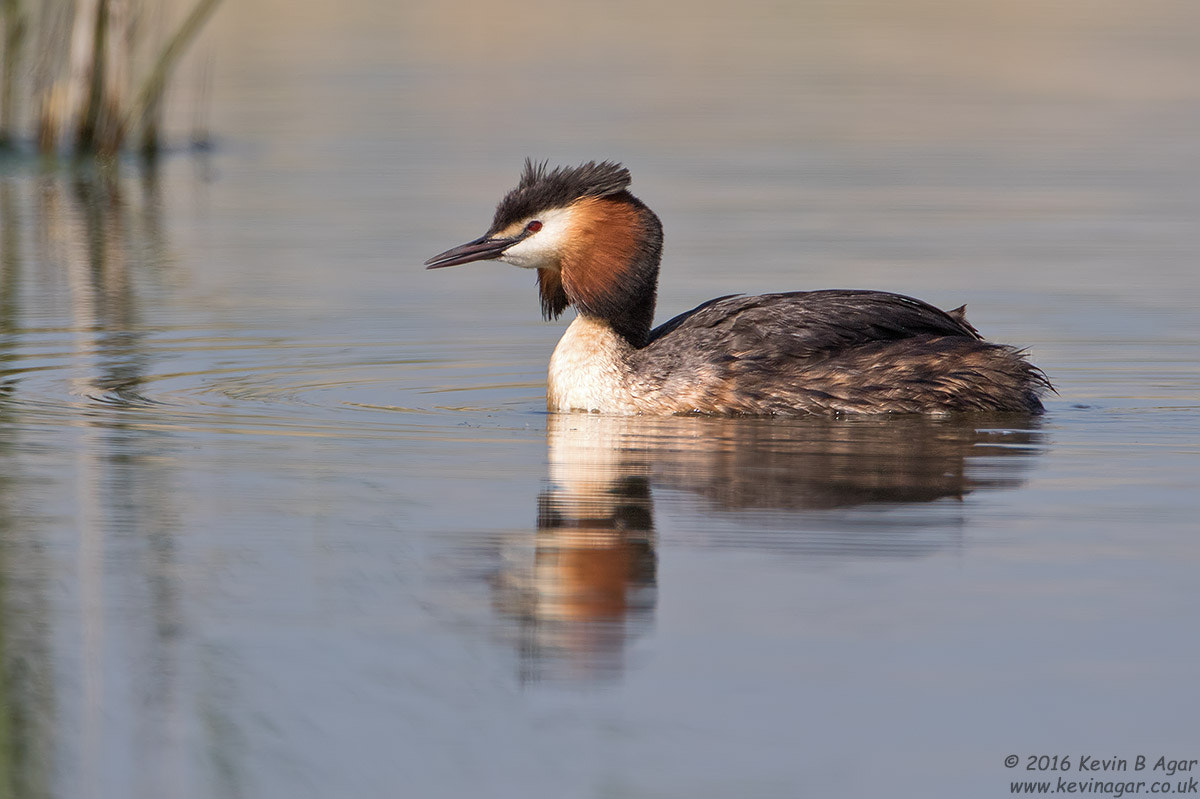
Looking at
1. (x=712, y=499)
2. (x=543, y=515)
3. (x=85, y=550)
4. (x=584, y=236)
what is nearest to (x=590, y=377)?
(x=584, y=236)

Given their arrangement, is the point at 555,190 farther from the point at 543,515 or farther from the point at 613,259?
the point at 543,515

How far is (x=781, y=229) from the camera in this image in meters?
15.4

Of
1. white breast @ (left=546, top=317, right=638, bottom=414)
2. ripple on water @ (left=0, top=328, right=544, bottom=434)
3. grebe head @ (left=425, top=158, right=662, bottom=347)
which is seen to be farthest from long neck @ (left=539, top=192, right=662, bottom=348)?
ripple on water @ (left=0, top=328, right=544, bottom=434)

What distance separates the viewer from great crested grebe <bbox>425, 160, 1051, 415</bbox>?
941 cm

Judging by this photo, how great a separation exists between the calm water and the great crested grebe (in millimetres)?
216

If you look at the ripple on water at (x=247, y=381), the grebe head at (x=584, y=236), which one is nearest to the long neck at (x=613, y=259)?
the grebe head at (x=584, y=236)

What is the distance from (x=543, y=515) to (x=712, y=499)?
64 centimetres

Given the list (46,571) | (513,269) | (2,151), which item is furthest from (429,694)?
(2,151)

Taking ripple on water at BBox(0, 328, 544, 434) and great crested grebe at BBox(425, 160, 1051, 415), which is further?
great crested grebe at BBox(425, 160, 1051, 415)

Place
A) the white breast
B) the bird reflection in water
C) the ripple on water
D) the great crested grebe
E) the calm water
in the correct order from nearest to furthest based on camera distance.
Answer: the calm water
the bird reflection in water
the ripple on water
the great crested grebe
the white breast

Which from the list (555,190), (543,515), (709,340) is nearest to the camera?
(543,515)

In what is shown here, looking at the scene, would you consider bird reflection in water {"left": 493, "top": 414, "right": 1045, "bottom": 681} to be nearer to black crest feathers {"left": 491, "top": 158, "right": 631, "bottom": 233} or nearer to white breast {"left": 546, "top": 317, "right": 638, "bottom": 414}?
white breast {"left": 546, "top": 317, "right": 638, "bottom": 414}

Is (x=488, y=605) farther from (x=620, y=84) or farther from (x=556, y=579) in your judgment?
(x=620, y=84)

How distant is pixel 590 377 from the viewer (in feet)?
31.8
